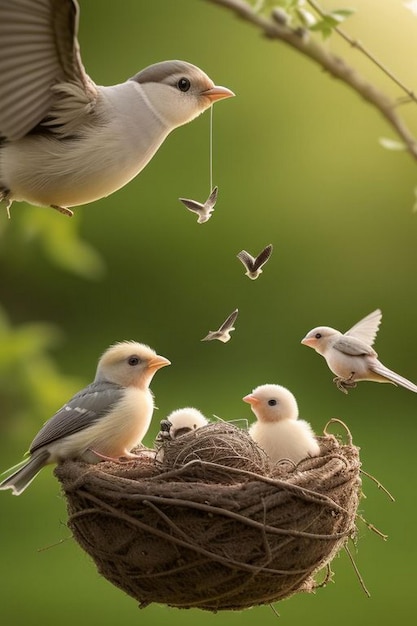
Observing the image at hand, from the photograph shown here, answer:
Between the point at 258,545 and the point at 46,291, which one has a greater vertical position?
the point at 258,545

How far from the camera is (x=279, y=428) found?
7.02 feet

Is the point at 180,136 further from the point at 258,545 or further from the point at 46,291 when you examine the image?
the point at 258,545

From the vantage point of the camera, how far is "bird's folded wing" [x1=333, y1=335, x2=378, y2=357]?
194cm

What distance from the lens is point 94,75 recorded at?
14.6ft

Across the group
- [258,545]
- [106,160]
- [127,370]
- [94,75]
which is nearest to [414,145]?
[106,160]

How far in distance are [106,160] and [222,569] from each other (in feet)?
2.46

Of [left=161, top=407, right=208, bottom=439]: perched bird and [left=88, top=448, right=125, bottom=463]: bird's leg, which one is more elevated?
[left=161, top=407, right=208, bottom=439]: perched bird

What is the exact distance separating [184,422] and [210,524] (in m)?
0.43

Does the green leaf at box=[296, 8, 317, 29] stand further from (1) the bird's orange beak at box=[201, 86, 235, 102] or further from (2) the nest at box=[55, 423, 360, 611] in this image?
(2) the nest at box=[55, 423, 360, 611]

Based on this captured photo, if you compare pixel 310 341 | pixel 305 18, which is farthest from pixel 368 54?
pixel 310 341

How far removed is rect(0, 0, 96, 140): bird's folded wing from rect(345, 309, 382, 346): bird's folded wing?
3.21 ft

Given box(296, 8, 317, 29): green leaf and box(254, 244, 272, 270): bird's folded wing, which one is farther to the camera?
box(254, 244, 272, 270): bird's folded wing

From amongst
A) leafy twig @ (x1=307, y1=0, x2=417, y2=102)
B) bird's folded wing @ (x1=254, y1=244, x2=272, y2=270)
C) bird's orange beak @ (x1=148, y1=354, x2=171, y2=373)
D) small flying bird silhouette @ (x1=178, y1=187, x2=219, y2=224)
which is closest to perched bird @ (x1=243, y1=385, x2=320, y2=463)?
bird's orange beak @ (x1=148, y1=354, x2=171, y2=373)

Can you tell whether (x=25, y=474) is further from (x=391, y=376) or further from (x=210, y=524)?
(x=391, y=376)
